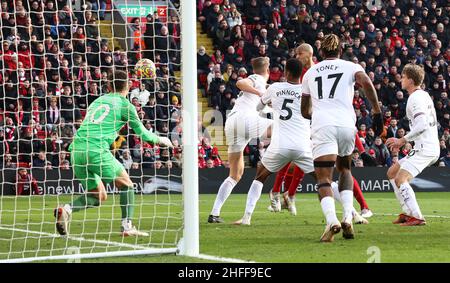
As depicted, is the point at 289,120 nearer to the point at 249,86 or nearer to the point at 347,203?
the point at 249,86

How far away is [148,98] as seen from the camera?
18156 millimetres

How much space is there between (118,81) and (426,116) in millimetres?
4178

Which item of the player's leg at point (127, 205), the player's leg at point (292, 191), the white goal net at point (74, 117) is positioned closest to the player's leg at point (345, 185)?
the white goal net at point (74, 117)

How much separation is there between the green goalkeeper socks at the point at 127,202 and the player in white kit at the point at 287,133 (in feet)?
5.86

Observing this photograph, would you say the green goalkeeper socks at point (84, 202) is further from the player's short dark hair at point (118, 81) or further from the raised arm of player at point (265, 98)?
the raised arm of player at point (265, 98)

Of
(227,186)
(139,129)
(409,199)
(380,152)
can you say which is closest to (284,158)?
(227,186)

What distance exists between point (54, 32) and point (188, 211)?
797 centimetres

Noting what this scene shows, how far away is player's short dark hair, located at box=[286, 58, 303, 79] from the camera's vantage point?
12.0m

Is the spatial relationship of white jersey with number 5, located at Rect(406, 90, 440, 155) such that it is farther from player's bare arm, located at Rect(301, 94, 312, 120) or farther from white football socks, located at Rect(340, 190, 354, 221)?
white football socks, located at Rect(340, 190, 354, 221)

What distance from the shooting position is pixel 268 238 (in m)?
10.7

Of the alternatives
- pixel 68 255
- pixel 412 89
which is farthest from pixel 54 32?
pixel 68 255

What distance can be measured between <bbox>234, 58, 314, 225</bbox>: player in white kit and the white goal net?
47.6 inches
